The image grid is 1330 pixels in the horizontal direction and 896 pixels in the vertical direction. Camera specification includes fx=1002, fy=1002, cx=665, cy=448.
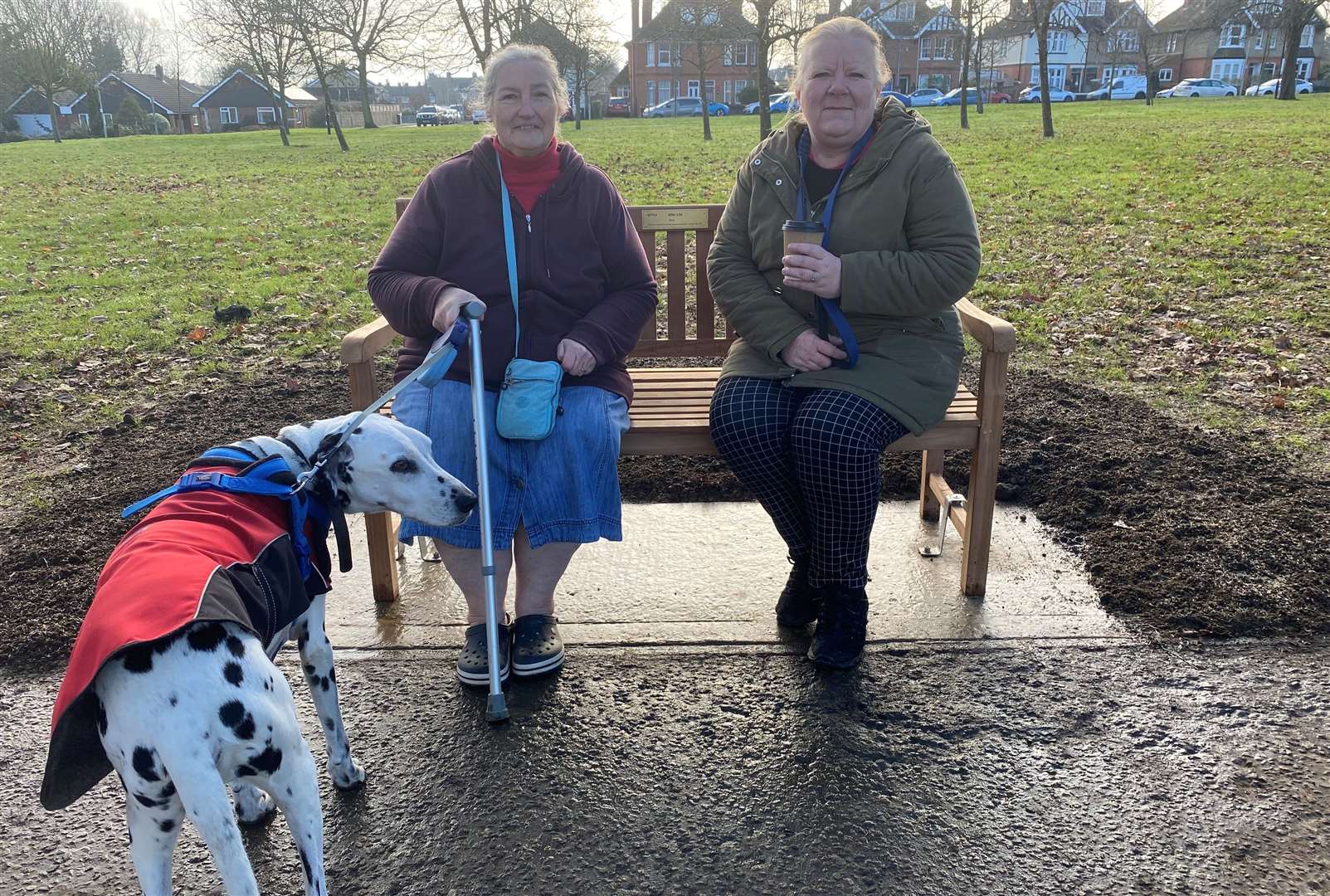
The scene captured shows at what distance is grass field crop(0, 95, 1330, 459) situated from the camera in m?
5.92

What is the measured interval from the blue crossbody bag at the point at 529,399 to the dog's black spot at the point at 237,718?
1369mm

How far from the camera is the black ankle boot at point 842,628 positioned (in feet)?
10.6

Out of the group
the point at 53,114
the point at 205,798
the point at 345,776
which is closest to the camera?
the point at 205,798

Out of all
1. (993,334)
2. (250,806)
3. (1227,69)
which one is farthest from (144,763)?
(1227,69)

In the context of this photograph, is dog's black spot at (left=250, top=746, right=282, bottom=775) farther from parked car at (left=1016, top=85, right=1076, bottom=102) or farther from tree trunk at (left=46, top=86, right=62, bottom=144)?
parked car at (left=1016, top=85, right=1076, bottom=102)

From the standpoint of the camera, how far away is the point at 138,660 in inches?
71.7

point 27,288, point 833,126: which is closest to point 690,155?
point 27,288

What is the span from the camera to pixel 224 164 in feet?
78.5

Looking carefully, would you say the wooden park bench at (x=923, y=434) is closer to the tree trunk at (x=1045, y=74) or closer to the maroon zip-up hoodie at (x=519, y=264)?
the maroon zip-up hoodie at (x=519, y=264)

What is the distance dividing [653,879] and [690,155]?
19.7 meters

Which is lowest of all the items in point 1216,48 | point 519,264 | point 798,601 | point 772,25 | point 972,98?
point 798,601

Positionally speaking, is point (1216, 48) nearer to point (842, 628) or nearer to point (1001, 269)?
point (1001, 269)

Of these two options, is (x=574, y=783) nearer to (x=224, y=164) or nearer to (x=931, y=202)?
(x=931, y=202)

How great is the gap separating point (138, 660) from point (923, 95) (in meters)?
60.1
